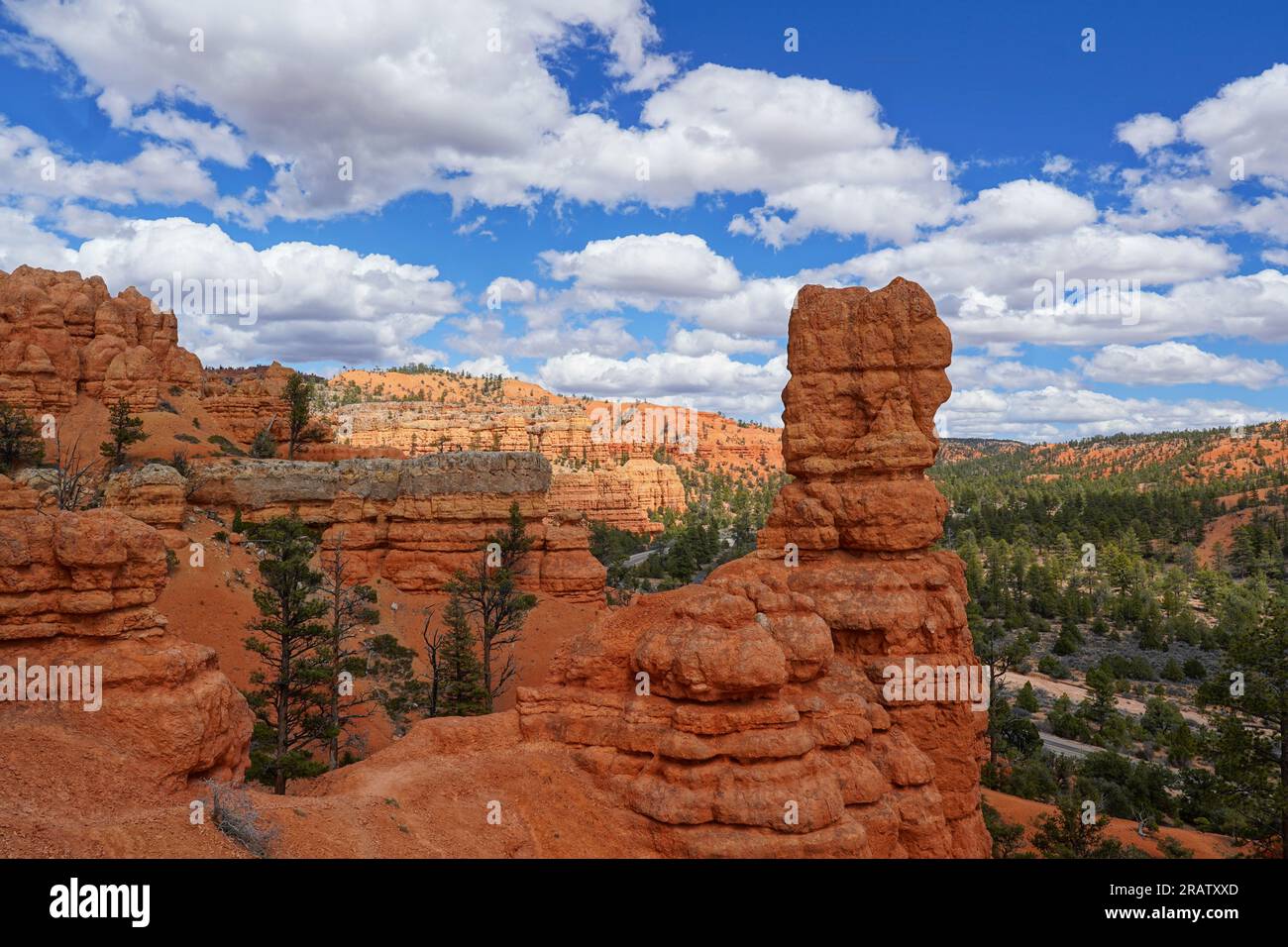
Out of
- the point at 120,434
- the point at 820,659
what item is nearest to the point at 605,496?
the point at 120,434

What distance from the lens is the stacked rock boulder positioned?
572 inches

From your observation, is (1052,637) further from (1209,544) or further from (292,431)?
(292,431)

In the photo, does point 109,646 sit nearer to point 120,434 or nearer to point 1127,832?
point 1127,832

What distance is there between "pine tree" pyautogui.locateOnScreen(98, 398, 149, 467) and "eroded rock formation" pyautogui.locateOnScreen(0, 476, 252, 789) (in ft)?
121

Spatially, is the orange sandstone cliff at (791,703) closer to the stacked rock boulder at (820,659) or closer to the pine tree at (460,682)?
the stacked rock boulder at (820,659)

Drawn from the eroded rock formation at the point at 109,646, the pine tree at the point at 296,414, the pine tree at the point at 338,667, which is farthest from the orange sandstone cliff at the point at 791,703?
the pine tree at the point at 296,414

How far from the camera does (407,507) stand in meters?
47.0

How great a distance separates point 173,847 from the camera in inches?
415

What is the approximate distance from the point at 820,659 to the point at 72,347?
A: 207ft

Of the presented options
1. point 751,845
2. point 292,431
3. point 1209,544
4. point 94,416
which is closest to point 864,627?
point 751,845

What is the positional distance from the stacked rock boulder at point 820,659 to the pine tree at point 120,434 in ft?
140

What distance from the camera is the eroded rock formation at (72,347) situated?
172ft

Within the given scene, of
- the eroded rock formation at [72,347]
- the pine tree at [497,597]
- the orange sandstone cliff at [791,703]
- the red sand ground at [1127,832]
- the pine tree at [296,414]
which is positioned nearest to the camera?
the orange sandstone cliff at [791,703]

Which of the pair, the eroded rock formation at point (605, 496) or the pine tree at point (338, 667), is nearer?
the pine tree at point (338, 667)
